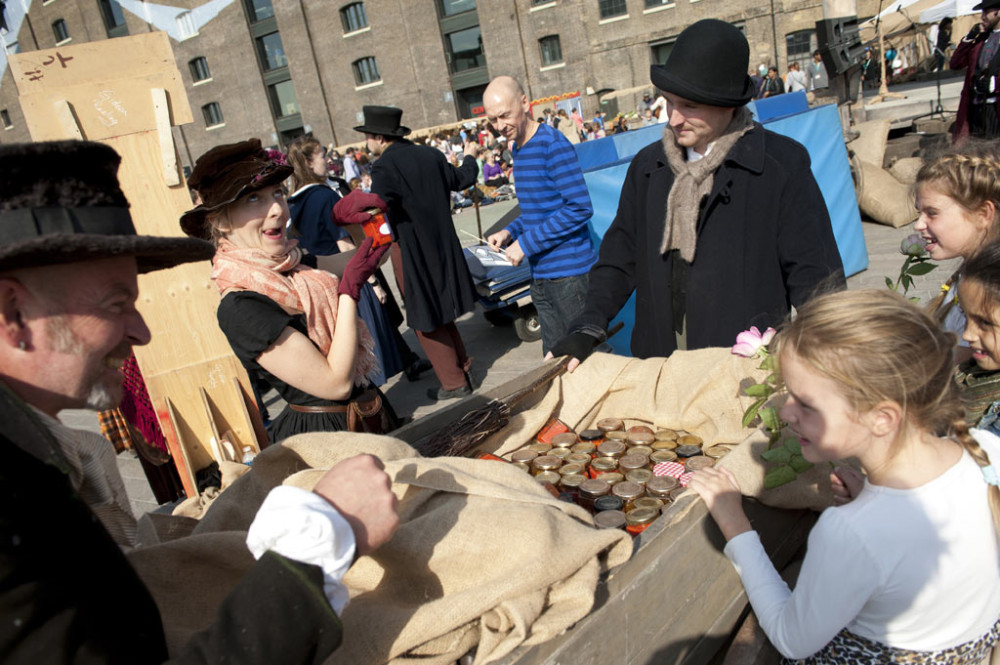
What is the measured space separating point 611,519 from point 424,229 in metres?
3.42

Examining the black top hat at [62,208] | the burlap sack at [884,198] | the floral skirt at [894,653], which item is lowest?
the burlap sack at [884,198]

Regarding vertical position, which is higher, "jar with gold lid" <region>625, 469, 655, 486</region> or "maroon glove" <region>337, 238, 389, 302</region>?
"maroon glove" <region>337, 238, 389, 302</region>

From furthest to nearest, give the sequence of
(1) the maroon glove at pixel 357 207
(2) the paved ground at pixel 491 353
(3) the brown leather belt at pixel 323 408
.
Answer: (2) the paved ground at pixel 491 353 → (1) the maroon glove at pixel 357 207 → (3) the brown leather belt at pixel 323 408

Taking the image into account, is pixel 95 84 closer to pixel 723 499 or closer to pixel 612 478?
pixel 612 478

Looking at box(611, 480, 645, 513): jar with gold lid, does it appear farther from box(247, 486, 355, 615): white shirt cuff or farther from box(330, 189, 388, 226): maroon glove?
box(330, 189, 388, 226): maroon glove

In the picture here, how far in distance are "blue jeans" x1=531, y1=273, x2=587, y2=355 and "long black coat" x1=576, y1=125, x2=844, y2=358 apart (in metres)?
1.30

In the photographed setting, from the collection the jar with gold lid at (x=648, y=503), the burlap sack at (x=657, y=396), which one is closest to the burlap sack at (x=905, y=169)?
the burlap sack at (x=657, y=396)

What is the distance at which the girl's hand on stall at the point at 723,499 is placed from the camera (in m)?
1.63

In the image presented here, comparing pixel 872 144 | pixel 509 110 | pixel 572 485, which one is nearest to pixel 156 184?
pixel 509 110

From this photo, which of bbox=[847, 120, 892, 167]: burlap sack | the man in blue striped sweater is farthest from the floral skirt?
bbox=[847, 120, 892, 167]: burlap sack

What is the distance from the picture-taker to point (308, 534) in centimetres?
104

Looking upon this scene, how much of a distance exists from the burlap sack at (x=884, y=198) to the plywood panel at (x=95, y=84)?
7883mm

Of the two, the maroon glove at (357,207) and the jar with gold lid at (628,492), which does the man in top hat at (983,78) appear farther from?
the jar with gold lid at (628,492)

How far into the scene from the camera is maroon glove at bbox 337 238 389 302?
252 centimetres
